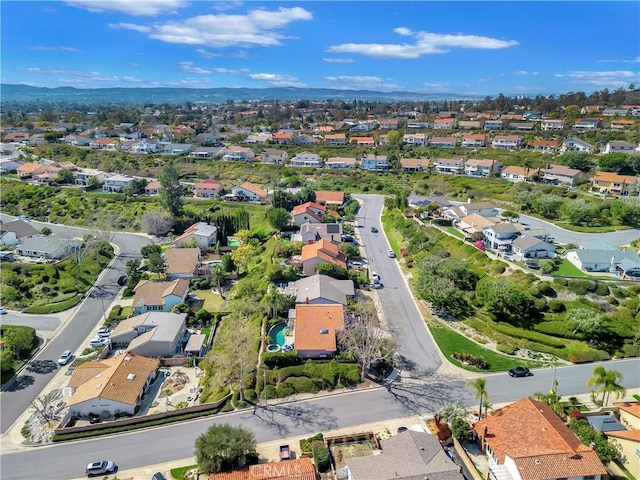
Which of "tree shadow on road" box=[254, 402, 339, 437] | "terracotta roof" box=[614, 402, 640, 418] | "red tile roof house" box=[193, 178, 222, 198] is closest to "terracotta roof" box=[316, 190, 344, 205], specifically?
"red tile roof house" box=[193, 178, 222, 198]

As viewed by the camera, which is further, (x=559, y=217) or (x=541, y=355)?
(x=559, y=217)

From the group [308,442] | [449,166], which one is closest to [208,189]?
[449,166]

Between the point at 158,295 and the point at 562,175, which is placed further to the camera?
the point at 562,175

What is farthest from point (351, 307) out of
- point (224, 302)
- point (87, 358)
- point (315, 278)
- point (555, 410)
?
point (87, 358)

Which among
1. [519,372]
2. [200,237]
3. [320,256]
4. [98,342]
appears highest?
[320,256]

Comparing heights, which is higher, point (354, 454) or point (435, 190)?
point (435, 190)

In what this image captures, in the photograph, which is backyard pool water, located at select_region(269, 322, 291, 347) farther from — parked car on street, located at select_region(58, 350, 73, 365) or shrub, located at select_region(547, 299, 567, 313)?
shrub, located at select_region(547, 299, 567, 313)

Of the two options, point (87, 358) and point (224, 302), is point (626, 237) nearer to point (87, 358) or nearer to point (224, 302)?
point (224, 302)

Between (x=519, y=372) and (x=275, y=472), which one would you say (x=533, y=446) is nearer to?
(x=519, y=372)
